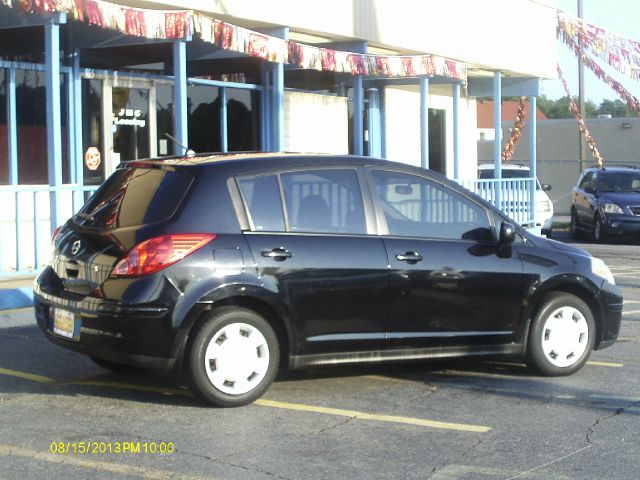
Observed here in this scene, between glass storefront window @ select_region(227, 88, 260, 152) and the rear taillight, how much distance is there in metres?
10.5

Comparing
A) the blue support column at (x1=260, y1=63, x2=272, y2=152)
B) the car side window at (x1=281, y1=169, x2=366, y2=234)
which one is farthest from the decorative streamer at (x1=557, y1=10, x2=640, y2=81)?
the car side window at (x1=281, y1=169, x2=366, y2=234)

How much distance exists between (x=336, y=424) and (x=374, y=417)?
11.9 inches

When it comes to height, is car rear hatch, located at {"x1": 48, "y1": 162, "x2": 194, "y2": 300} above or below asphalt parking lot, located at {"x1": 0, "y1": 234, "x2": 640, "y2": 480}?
above

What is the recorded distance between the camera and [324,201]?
7.61 metres

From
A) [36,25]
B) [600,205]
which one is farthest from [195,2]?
→ [600,205]

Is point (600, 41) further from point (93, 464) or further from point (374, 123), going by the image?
point (93, 464)

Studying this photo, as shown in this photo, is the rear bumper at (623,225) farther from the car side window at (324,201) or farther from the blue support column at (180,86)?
the car side window at (324,201)

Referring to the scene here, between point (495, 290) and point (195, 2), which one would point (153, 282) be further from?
point (195, 2)

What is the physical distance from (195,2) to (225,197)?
296 inches

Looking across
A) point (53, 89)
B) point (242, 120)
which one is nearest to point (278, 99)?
point (242, 120)

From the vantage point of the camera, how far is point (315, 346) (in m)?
7.35

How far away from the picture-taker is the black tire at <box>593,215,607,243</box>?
2381 centimetres

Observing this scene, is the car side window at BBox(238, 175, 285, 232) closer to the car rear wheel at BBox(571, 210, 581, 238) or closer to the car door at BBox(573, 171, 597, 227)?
the car door at BBox(573, 171, 597, 227)

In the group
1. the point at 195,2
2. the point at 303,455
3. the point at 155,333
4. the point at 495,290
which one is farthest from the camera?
the point at 195,2
